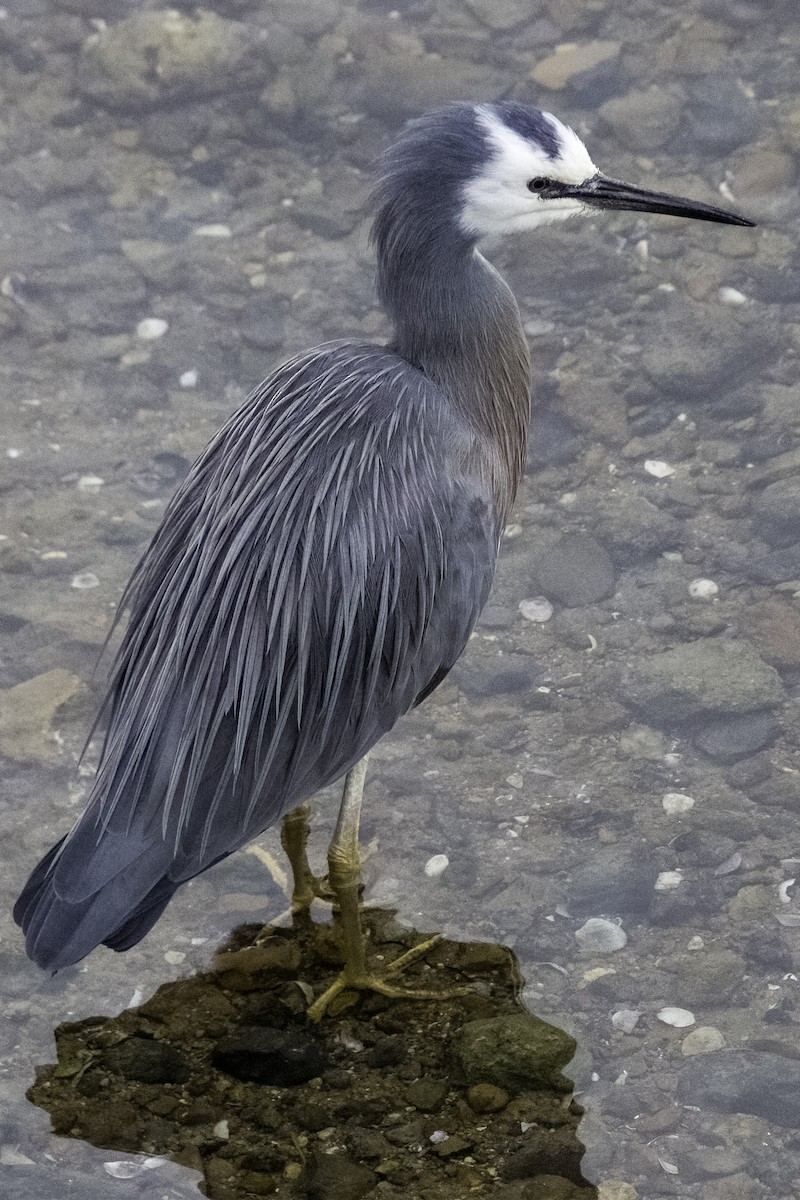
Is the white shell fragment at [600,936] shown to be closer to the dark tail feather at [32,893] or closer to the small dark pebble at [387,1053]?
the small dark pebble at [387,1053]

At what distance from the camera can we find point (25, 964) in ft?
13.6

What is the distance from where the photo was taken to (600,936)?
417cm

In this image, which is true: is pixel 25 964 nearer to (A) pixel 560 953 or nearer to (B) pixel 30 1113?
(B) pixel 30 1113

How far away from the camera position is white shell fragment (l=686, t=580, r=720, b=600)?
4.99 m

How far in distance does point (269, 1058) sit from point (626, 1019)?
96 cm

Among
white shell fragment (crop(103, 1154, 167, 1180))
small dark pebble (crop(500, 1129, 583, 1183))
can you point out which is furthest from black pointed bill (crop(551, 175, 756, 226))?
white shell fragment (crop(103, 1154, 167, 1180))

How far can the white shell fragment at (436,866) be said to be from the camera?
4344 millimetres

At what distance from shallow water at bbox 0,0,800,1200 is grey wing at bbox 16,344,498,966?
727 mm

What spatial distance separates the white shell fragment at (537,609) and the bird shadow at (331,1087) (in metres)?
1.22

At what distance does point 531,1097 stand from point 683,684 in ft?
4.86

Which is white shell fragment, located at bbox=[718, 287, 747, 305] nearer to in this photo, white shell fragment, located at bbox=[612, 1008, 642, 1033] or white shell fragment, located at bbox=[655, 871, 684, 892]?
white shell fragment, located at bbox=[655, 871, 684, 892]

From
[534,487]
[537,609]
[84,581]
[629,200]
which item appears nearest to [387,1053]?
[537,609]

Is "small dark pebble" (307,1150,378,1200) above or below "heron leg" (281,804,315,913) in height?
below

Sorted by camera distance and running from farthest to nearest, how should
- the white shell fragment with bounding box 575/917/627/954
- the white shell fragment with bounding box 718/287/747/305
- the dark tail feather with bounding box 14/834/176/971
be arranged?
the white shell fragment with bounding box 718/287/747/305 < the white shell fragment with bounding box 575/917/627/954 < the dark tail feather with bounding box 14/834/176/971
